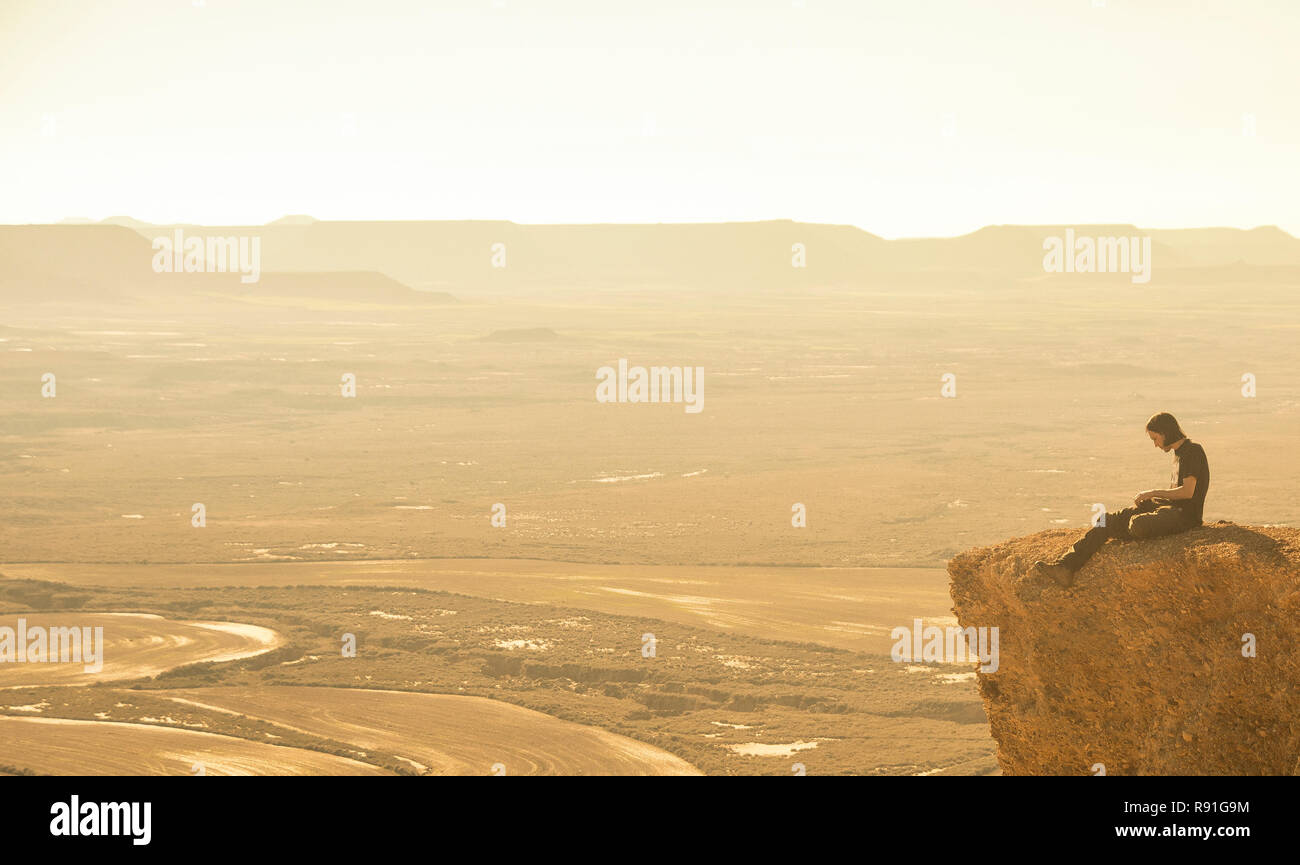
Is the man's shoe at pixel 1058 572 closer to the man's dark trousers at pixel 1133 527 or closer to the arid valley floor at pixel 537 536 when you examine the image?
the man's dark trousers at pixel 1133 527

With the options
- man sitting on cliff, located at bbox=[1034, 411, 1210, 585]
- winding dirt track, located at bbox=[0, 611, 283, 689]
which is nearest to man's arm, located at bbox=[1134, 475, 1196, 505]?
man sitting on cliff, located at bbox=[1034, 411, 1210, 585]

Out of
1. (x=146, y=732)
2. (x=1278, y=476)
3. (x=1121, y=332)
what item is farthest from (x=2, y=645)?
(x=1121, y=332)

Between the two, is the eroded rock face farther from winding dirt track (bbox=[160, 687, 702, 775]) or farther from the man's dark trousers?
winding dirt track (bbox=[160, 687, 702, 775])

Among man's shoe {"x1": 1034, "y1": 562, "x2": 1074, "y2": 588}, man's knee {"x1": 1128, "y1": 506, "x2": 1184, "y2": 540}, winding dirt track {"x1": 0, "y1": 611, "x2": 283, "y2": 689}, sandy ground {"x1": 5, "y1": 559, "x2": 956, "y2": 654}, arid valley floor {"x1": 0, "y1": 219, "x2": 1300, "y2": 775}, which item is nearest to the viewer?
man's knee {"x1": 1128, "y1": 506, "x2": 1184, "y2": 540}

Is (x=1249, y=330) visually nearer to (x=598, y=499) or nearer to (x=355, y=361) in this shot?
(x=355, y=361)

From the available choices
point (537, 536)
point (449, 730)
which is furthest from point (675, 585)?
point (449, 730)

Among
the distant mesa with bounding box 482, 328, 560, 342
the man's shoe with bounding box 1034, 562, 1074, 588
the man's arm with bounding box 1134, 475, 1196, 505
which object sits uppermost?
the distant mesa with bounding box 482, 328, 560, 342
